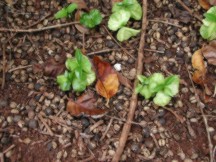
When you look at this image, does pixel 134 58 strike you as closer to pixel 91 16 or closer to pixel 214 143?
pixel 91 16

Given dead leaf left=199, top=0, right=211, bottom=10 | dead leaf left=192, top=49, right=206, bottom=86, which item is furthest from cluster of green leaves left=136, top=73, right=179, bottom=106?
dead leaf left=199, top=0, right=211, bottom=10

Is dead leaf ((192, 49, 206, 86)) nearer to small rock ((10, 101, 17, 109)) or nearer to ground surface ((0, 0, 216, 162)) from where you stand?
ground surface ((0, 0, 216, 162))

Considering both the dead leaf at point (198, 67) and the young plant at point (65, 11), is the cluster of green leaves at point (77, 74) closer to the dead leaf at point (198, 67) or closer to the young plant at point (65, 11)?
the young plant at point (65, 11)

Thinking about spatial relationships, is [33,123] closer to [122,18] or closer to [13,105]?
[13,105]

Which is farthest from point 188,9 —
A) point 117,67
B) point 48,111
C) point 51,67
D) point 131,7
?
point 48,111

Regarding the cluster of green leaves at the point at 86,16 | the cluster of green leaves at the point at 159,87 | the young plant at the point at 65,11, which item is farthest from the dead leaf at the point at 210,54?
the young plant at the point at 65,11
